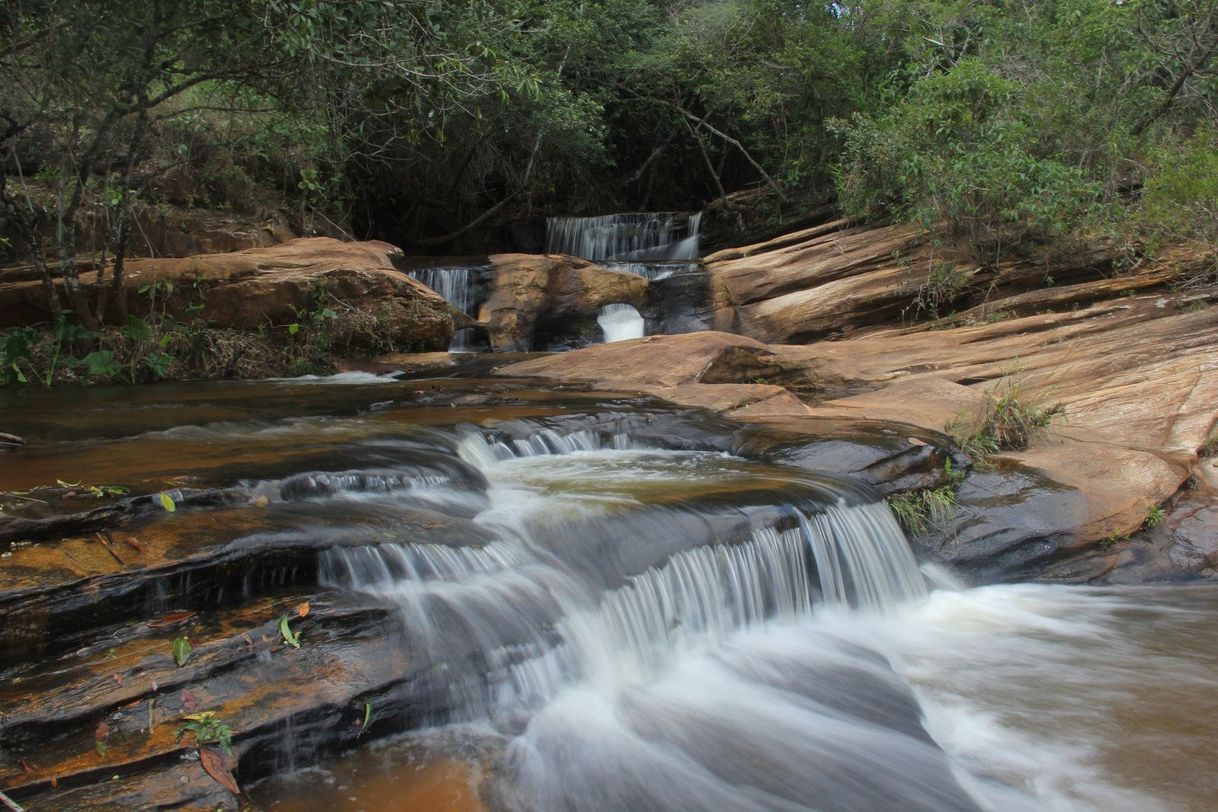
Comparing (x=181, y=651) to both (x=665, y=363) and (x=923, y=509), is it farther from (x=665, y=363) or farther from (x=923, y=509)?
(x=665, y=363)

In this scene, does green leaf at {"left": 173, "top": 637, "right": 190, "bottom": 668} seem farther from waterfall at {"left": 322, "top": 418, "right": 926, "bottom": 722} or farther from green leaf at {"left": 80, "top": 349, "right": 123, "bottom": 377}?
green leaf at {"left": 80, "top": 349, "right": 123, "bottom": 377}

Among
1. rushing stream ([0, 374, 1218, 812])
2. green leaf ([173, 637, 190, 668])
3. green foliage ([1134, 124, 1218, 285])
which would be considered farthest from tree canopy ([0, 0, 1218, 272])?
green leaf ([173, 637, 190, 668])

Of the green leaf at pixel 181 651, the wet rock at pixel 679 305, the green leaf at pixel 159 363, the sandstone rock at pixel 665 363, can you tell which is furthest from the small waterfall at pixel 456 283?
the green leaf at pixel 181 651

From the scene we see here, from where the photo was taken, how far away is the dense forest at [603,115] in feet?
25.5

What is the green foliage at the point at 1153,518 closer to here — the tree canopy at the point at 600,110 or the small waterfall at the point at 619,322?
the tree canopy at the point at 600,110

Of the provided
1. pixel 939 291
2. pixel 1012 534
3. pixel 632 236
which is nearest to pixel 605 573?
pixel 1012 534

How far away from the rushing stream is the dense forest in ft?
10.9

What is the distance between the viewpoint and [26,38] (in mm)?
7484

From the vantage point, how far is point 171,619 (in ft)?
11.9

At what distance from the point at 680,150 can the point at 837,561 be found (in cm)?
1750

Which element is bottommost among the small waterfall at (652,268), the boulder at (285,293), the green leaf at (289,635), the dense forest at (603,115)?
the green leaf at (289,635)

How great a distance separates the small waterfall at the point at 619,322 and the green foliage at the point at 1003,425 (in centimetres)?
744

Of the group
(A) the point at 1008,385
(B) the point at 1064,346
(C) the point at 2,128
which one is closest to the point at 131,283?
(C) the point at 2,128

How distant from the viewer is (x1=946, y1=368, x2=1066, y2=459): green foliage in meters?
7.55
